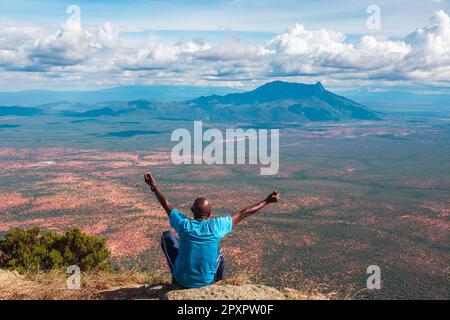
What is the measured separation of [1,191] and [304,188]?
96.3 m

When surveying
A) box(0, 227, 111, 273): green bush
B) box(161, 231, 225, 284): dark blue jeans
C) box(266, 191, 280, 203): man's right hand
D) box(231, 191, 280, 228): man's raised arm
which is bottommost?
box(0, 227, 111, 273): green bush

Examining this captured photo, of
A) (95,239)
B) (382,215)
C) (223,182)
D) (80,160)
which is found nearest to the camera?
(95,239)

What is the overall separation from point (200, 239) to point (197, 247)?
212mm

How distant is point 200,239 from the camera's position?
8219 millimetres

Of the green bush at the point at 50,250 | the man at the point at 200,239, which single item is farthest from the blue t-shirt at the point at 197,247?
the green bush at the point at 50,250

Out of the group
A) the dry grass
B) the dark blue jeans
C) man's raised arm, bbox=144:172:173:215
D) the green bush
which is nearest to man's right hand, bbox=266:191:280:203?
the dark blue jeans

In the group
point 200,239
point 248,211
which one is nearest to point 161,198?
point 200,239

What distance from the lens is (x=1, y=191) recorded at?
398 feet

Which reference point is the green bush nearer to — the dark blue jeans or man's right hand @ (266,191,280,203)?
the dark blue jeans

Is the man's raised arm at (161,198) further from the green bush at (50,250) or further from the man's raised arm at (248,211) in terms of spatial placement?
the green bush at (50,250)

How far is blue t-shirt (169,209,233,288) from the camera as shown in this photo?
322 inches
